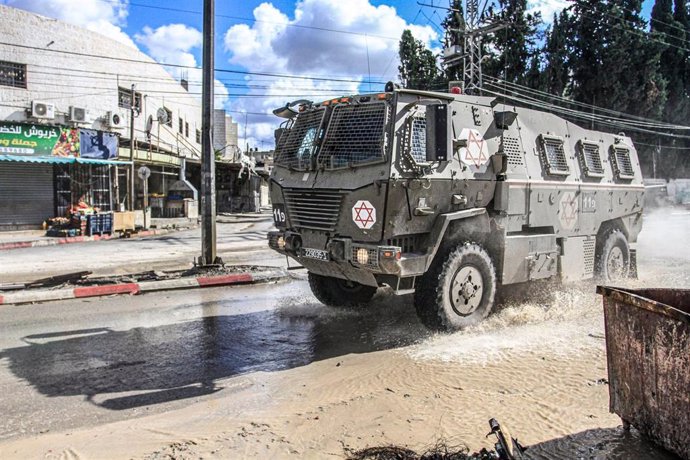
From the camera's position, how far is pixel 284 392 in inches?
178

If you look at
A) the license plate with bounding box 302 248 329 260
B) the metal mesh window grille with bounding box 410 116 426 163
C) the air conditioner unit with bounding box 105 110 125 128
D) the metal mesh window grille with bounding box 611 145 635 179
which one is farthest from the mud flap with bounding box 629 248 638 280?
the air conditioner unit with bounding box 105 110 125 128

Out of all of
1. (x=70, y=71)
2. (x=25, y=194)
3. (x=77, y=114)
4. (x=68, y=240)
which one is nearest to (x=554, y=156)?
(x=68, y=240)

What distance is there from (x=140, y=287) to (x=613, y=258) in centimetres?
814

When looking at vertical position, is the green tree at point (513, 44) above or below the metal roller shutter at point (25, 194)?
above

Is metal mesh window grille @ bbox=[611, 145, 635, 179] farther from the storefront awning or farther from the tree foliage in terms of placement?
the tree foliage

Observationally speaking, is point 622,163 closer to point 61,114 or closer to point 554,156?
point 554,156

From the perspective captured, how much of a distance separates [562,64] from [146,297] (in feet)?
96.4

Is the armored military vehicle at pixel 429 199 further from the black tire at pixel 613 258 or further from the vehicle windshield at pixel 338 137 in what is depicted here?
the black tire at pixel 613 258

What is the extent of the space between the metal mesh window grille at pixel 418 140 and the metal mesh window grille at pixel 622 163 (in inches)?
193

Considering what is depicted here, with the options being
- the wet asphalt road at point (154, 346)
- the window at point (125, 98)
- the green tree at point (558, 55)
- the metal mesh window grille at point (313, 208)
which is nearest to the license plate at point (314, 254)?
the metal mesh window grille at point (313, 208)

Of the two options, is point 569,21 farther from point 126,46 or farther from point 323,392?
point 323,392

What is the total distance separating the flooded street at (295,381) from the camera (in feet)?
11.9

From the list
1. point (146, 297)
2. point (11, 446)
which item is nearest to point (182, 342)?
point (11, 446)

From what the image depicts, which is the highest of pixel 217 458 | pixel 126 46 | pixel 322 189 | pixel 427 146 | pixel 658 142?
pixel 126 46
